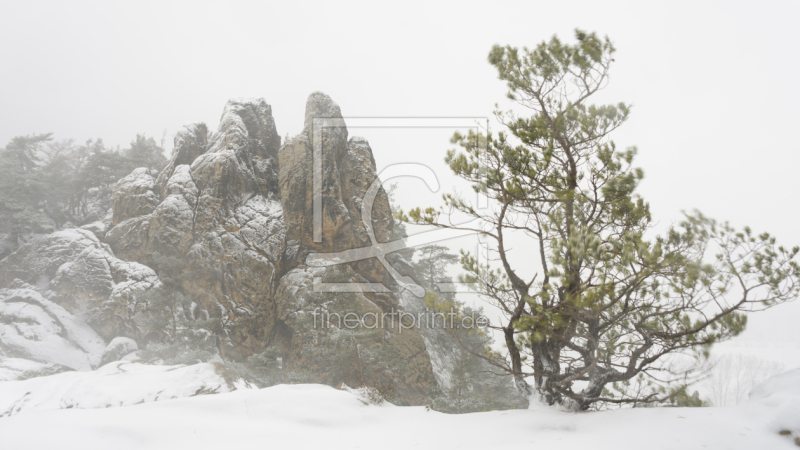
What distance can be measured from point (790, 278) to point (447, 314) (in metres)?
3.09

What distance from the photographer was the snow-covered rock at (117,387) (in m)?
4.86

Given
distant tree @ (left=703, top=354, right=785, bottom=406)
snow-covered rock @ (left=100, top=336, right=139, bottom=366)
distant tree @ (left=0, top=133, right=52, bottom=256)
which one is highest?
distant tree @ (left=0, top=133, right=52, bottom=256)

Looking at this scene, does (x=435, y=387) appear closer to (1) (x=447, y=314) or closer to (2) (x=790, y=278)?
(1) (x=447, y=314)

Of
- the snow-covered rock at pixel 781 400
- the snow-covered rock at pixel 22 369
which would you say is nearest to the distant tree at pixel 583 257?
the snow-covered rock at pixel 781 400

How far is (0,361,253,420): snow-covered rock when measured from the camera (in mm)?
4863

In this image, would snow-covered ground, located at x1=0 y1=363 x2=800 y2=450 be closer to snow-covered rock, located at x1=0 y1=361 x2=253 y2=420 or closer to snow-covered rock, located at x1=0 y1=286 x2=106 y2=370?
snow-covered rock, located at x1=0 y1=361 x2=253 y2=420

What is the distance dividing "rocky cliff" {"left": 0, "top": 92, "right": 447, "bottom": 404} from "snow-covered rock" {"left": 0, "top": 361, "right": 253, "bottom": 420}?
7.05m

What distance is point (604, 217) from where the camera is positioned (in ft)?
13.6

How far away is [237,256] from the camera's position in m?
15.6

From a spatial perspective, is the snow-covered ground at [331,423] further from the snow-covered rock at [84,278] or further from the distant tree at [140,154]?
the distant tree at [140,154]

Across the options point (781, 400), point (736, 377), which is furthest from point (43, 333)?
point (736, 377)

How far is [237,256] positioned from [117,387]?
11.1m

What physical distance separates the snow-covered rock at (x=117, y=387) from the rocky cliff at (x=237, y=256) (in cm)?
705

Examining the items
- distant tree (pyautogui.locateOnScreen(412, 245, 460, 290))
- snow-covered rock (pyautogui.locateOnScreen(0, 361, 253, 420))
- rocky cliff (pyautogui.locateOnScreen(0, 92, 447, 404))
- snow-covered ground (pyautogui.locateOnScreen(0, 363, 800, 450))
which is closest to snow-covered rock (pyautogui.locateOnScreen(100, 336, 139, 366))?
rocky cliff (pyautogui.locateOnScreen(0, 92, 447, 404))
